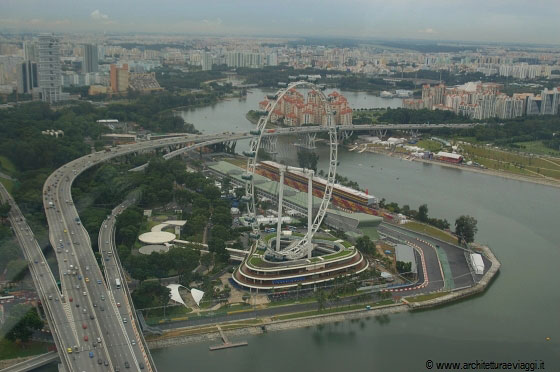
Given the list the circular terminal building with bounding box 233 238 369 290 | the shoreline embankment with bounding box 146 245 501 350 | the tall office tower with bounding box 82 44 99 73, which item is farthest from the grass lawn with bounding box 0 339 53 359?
the tall office tower with bounding box 82 44 99 73

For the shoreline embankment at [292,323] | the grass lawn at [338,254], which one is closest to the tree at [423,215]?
the shoreline embankment at [292,323]

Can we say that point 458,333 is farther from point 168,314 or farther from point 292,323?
point 168,314

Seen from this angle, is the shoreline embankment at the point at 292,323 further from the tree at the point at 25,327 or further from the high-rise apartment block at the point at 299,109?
the high-rise apartment block at the point at 299,109

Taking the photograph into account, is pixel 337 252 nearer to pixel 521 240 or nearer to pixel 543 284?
pixel 543 284

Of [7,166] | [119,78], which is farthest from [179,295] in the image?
[119,78]

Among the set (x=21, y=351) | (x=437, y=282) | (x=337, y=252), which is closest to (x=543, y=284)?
(x=437, y=282)

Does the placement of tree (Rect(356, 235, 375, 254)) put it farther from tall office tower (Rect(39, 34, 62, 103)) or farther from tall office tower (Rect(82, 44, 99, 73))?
tall office tower (Rect(82, 44, 99, 73))
